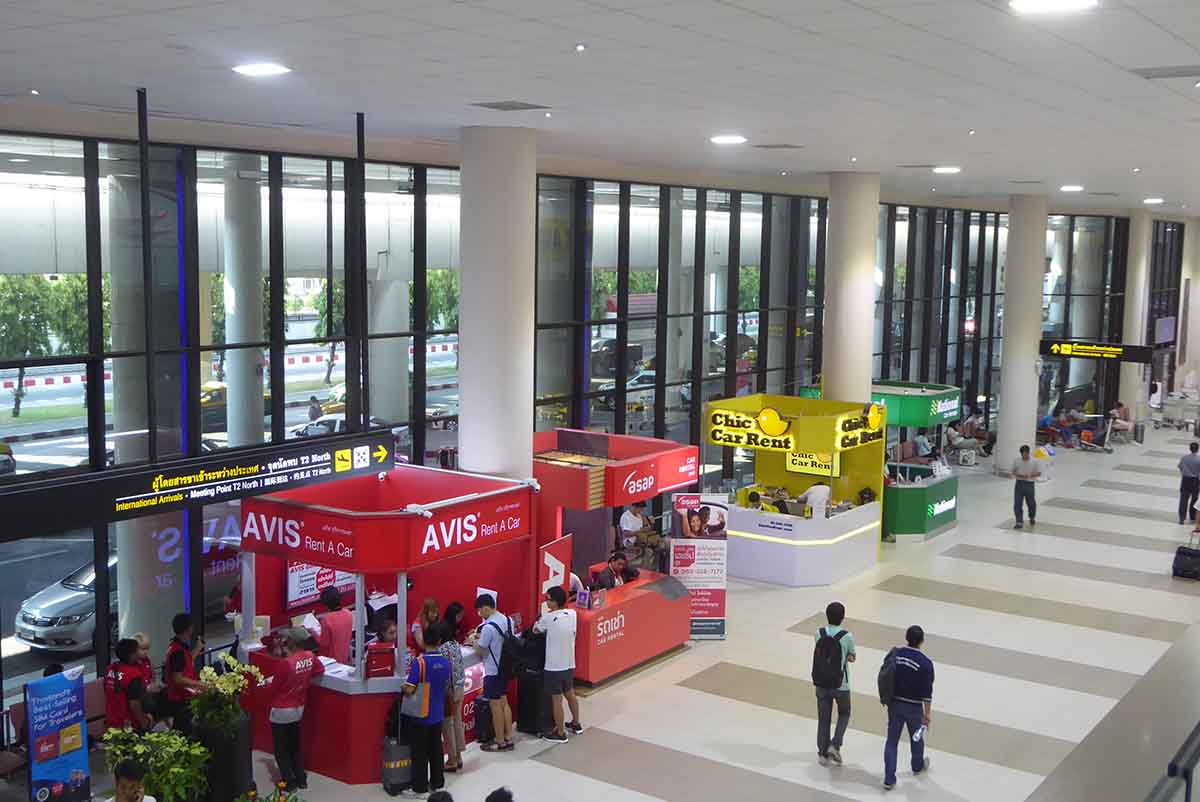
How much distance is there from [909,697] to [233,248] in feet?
25.4

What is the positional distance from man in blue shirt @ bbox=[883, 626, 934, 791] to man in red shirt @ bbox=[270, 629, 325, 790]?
4566 millimetres

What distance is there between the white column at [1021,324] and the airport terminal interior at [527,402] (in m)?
4.01

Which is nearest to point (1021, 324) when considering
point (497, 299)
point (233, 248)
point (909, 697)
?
point (497, 299)

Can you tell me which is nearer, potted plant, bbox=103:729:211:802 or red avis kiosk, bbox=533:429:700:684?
potted plant, bbox=103:729:211:802

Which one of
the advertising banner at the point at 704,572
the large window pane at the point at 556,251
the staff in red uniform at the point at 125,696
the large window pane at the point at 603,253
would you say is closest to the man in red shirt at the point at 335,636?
the staff in red uniform at the point at 125,696

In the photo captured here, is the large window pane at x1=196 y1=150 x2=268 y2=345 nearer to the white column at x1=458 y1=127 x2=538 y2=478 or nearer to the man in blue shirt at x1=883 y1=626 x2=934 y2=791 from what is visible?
the white column at x1=458 y1=127 x2=538 y2=478

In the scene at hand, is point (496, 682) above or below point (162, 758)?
below

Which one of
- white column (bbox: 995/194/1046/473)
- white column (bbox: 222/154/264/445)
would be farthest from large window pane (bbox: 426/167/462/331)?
white column (bbox: 995/194/1046/473)

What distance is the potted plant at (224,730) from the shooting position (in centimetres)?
905

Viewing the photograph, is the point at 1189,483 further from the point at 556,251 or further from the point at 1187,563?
the point at 556,251

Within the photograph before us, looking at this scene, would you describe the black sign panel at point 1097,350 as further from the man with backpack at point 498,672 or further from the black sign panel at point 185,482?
the man with backpack at point 498,672

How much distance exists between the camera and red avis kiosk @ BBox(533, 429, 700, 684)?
1200cm

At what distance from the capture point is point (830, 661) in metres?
10.2

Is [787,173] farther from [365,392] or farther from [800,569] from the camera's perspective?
[365,392]
